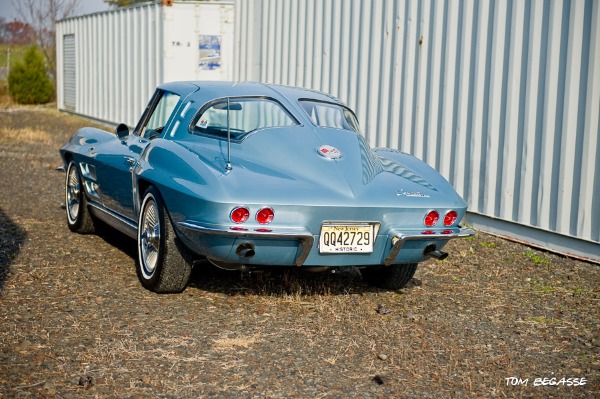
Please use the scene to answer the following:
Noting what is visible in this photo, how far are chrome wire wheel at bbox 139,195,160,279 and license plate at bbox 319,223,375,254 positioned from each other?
1.27 metres

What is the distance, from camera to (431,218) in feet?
19.0

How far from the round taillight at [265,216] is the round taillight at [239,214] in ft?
0.22

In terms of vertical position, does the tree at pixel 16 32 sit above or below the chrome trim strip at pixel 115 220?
above

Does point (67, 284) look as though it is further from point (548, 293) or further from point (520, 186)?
point (520, 186)

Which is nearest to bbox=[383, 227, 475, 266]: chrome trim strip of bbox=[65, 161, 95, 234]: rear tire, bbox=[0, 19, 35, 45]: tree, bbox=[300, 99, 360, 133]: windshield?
bbox=[300, 99, 360, 133]: windshield

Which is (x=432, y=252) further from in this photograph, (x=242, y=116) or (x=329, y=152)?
(x=242, y=116)

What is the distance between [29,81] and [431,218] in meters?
28.0

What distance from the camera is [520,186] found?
29.0ft

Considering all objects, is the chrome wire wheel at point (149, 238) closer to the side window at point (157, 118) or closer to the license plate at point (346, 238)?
the side window at point (157, 118)

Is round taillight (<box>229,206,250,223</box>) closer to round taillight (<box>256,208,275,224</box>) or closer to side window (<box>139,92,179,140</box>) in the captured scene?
round taillight (<box>256,208,275,224</box>)

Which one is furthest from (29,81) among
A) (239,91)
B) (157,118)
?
(239,91)

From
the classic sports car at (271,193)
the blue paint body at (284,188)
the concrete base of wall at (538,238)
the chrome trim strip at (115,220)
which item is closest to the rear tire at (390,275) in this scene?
the classic sports car at (271,193)

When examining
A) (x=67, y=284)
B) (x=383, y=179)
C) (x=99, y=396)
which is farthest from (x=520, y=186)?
(x=99, y=396)

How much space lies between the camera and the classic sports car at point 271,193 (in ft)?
17.6
